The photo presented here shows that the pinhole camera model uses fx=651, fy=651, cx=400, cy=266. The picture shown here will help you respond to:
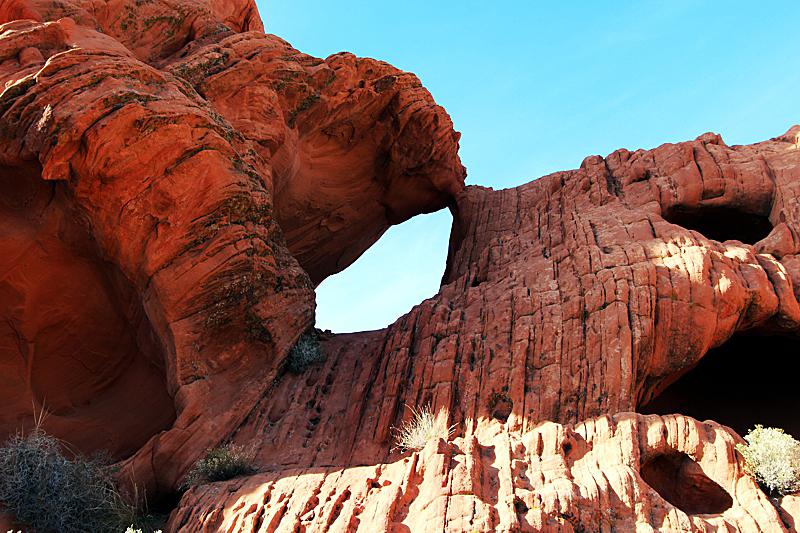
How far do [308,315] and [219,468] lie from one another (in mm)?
4753

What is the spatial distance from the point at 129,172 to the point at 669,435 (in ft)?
36.1

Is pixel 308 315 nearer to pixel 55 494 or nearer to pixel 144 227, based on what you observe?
pixel 144 227

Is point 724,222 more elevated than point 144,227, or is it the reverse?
point 724,222

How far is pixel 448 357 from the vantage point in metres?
13.3

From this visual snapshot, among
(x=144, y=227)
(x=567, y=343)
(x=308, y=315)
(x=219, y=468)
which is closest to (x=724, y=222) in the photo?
(x=567, y=343)

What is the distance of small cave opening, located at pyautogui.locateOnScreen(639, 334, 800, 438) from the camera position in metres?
15.5

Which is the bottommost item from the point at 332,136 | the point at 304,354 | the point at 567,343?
the point at 304,354

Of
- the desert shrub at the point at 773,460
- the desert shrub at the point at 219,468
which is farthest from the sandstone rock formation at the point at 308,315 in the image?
the desert shrub at the point at 219,468

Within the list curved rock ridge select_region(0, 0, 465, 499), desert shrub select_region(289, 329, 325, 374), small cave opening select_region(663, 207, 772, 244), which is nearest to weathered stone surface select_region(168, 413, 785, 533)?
curved rock ridge select_region(0, 0, 465, 499)

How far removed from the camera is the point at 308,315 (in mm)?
15648

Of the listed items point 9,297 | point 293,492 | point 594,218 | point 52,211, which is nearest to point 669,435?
point 293,492

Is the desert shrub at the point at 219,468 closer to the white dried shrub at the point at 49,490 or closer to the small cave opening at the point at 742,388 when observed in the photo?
the white dried shrub at the point at 49,490

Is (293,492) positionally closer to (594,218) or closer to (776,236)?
(594,218)

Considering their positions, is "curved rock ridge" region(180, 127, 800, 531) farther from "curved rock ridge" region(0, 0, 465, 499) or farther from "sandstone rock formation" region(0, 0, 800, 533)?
"curved rock ridge" region(0, 0, 465, 499)
